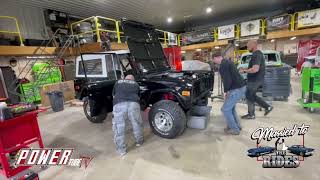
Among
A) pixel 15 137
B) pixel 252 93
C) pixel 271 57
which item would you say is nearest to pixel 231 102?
pixel 252 93

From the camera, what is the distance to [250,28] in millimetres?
12781

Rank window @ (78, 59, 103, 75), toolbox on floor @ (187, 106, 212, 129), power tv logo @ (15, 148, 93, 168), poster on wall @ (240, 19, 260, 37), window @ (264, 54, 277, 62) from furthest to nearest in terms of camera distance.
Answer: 1. poster on wall @ (240, 19, 260, 37)
2. window @ (264, 54, 277, 62)
3. window @ (78, 59, 103, 75)
4. toolbox on floor @ (187, 106, 212, 129)
5. power tv logo @ (15, 148, 93, 168)

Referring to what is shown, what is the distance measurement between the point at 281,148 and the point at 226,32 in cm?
1187

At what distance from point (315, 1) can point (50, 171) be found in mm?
18231

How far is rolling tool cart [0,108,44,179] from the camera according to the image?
2.52m

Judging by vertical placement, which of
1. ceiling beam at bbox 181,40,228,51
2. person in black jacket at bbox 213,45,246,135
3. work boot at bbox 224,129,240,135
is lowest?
work boot at bbox 224,129,240,135

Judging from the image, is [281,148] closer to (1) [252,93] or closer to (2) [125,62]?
(1) [252,93]

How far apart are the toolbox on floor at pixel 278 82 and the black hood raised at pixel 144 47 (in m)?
3.50

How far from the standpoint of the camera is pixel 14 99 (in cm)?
727

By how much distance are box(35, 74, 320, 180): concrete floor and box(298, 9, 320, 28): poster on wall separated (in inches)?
365

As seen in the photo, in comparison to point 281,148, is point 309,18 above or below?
above

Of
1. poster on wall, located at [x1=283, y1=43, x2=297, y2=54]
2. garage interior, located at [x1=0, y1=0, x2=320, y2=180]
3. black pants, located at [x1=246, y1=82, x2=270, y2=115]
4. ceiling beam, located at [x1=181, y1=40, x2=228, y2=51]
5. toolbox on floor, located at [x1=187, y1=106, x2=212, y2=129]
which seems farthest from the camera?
poster on wall, located at [x1=283, y1=43, x2=297, y2=54]

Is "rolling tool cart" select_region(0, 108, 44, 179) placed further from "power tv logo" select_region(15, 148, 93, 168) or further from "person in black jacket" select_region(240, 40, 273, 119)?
"person in black jacket" select_region(240, 40, 273, 119)

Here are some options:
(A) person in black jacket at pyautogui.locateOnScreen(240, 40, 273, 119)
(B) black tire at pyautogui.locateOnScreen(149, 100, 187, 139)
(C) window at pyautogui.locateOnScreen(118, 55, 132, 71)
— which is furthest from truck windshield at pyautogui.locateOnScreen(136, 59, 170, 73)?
(A) person in black jacket at pyautogui.locateOnScreen(240, 40, 273, 119)
